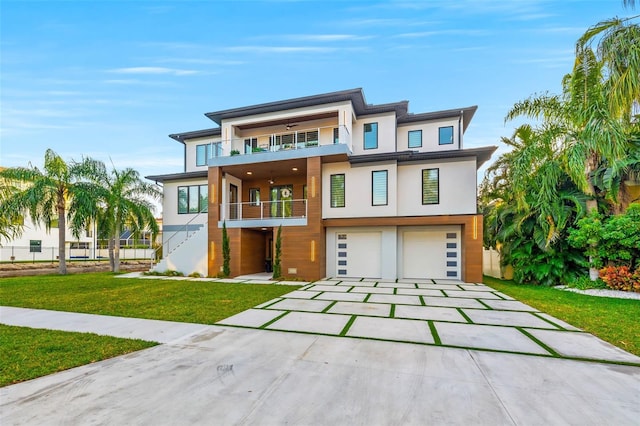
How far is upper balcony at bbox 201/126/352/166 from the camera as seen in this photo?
42.6ft

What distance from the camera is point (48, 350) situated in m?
4.22

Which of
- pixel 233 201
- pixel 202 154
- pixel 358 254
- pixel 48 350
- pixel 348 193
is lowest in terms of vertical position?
pixel 48 350

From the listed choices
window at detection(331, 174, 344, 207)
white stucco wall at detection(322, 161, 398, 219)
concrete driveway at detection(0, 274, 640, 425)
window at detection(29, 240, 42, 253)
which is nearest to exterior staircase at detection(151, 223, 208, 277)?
white stucco wall at detection(322, 161, 398, 219)

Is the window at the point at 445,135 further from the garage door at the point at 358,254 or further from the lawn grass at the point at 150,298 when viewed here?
the lawn grass at the point at 150,298

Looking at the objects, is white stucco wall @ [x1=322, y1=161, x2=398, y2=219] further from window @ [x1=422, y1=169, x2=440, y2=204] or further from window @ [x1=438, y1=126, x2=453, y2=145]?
window @ [x1=438, y1=126, x2=453, y2=145]

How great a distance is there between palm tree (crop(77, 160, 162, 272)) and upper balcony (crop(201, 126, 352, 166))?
506 cm

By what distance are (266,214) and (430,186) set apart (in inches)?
348

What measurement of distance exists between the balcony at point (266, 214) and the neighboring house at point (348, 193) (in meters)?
0.06

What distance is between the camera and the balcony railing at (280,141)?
1419 cm

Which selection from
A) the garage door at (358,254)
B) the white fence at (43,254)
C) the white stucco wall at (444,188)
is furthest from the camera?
the white fence at (43,254)

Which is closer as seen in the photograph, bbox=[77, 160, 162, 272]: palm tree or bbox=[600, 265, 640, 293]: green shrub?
bbox=[600, 265, 640, 293]: green shrub

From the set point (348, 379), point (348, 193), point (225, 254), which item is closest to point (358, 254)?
point (348, 193)

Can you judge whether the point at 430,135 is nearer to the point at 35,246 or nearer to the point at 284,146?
the point at 284,146

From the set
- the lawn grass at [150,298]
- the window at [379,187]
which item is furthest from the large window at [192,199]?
the window at [379,187]
